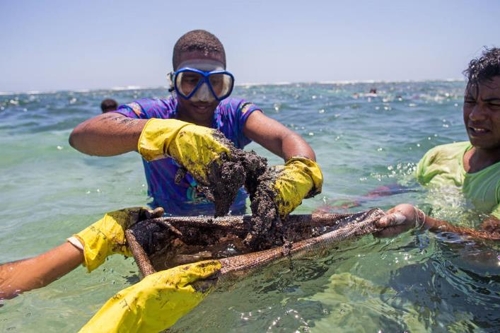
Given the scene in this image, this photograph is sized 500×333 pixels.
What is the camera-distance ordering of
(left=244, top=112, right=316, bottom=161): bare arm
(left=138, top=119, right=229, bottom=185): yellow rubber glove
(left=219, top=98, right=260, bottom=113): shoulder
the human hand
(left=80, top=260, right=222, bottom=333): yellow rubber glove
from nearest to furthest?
1. (left=80, top=260, right=222, bottom=333): yellow rubber glove
2. (left=138, top=119, right=229, bottom=185): yellow rubber glove
3. the human hand
4. (left=244, top=112, right=316, bottom=161): bare arm
5. (left=219, top=98, right=260, bottom=113): shoulder

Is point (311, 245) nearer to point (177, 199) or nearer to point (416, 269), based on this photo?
point (416, 269)

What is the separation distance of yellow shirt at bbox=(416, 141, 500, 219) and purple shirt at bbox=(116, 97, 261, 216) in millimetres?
1805

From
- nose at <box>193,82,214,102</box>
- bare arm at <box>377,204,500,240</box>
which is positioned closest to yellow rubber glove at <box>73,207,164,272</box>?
nose at <box>193,82,214,102</box>

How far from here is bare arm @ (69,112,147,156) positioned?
8.25 feet

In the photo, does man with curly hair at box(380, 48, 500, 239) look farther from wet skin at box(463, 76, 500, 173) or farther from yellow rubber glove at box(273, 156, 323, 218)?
yellow rubber glove at box(273, 156, 323, 218)

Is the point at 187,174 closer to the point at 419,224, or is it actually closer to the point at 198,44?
the point at 198,44

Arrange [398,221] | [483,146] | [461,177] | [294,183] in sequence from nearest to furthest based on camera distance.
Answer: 1. [294,183]
2. [398,221]
3. [483,146]
4. [461,177]

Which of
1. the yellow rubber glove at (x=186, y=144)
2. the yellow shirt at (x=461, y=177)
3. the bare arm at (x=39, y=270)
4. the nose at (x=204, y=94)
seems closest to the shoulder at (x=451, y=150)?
the yellow shirt at (x=461, y=177)

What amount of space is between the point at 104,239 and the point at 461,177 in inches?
116

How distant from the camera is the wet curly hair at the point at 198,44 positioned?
3071mm

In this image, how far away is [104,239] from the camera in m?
2.26

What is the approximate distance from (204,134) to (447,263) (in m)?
1.86

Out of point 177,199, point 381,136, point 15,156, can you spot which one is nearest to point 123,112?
point 177,199

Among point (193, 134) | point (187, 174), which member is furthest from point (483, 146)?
point (193, 134)
